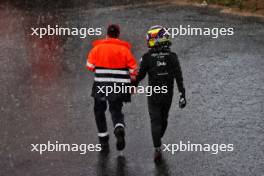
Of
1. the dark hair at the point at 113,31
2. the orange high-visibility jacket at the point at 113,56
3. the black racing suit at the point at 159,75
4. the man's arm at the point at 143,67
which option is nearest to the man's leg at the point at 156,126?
the black racing suit at the point at 159,75

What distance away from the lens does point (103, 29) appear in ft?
57.6

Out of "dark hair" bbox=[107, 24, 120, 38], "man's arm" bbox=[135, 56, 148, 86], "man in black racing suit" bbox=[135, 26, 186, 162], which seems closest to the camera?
"man in black racing suit" bbox=[135, 26, 186, 162]

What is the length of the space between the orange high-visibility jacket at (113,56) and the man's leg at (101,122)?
615 mm

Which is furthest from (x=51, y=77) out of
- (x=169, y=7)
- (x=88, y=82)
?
(x=169, y=7)

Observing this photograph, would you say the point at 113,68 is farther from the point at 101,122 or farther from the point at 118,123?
the point at 101,122

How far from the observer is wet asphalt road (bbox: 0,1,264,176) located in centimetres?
884

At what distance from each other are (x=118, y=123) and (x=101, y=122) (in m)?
0.39

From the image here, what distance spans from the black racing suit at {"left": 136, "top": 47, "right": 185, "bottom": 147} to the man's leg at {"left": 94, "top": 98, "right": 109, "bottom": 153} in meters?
0.81

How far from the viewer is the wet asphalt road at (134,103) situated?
29.0 feet

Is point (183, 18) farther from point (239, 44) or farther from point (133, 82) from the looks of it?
point (133, 82)

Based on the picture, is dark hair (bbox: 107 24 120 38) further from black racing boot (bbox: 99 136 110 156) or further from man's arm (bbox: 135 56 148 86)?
black racing boot (bbox: 99 136 110 156)

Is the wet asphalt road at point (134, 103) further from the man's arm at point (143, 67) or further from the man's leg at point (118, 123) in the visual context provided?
the man's arm at point (143, 67)

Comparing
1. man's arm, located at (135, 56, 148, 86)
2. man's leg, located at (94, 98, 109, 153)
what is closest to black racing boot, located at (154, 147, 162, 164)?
man's leg, located at (94, 98, 109, 153)

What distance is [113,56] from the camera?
8.94 m
